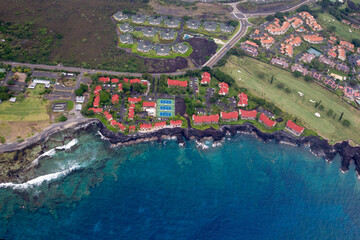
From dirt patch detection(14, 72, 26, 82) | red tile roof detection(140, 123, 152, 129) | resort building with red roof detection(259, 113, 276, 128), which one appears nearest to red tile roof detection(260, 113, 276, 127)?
resort building with red roof detection(259, 113, 276, 128)

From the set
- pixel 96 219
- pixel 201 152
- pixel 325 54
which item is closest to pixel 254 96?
pixel 201 152

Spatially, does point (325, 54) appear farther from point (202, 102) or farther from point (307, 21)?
point (202, 102)

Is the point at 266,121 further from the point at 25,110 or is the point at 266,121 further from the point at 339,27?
the point at 339,27

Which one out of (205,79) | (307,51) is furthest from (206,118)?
(307,51)

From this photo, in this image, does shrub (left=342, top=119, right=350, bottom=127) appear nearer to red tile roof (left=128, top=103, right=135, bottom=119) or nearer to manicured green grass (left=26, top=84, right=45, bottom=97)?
red tile roof (left=128, top=103, right=135, bottom=119)

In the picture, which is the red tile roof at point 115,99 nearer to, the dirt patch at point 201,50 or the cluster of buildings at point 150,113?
the cluster of buildings at point 150,113

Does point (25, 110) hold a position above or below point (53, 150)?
above
